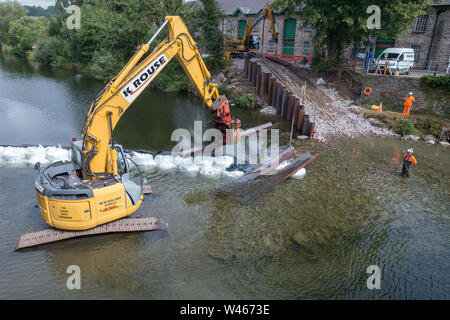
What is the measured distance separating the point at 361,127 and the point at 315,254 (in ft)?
41.0

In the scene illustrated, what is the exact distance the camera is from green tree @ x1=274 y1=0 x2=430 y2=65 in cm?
1904

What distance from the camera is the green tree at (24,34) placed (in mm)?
53156

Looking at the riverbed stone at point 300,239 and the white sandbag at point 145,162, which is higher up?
the white sandbag at point 145,162

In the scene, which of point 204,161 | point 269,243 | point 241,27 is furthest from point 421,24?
point 269,243

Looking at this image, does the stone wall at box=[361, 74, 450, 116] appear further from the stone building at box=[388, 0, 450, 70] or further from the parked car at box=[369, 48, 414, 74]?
the stone building at box=[388, 0, 450, 70]

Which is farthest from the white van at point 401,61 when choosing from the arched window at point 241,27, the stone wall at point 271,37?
the arched window at point 241,27

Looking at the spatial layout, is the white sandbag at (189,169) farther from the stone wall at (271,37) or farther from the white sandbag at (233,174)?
the stone wall at (271,37)

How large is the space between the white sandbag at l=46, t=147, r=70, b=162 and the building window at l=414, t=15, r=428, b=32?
2840cm

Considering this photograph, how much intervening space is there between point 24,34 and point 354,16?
2251 inches

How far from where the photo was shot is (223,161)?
12.9 meters

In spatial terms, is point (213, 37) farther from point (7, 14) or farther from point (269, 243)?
point (7, 14)

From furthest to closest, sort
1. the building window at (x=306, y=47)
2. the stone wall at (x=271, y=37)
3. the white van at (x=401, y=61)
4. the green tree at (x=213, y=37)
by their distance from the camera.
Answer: the building window at (x=306, y=47), the stone wall at (x=271, y=37), the green tree at (x=213, y=37), the white van at (x=401, y=61)

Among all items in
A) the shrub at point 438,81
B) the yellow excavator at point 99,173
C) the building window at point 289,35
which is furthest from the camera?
the building window at point 289,35

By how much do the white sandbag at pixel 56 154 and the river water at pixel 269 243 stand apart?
2.88 feet
